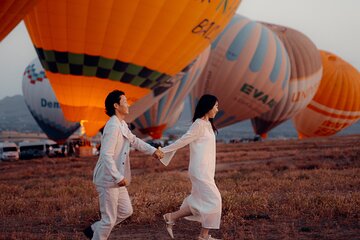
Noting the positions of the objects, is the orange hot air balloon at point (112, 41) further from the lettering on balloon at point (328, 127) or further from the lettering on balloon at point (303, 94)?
the lettering on balloon at point (328, 127)

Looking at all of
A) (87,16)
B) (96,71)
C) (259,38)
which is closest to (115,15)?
(87,16)

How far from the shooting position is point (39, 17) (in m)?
16.5

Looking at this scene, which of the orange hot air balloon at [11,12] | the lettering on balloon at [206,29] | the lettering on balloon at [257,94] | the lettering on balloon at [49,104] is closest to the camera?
the orange hot air balloon at [11,12]

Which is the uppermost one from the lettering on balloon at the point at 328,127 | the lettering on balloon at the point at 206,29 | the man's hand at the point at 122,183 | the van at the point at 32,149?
the lettering on balloon at the point at 206,29

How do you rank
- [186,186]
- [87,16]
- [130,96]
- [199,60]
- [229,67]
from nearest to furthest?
[186,186]
[87,16]
[130,96]
[199,60]
[229,67]

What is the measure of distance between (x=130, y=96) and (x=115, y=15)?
3.84 m

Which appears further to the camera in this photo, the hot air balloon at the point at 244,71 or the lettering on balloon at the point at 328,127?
the lettering on balloon at the point at 328,127

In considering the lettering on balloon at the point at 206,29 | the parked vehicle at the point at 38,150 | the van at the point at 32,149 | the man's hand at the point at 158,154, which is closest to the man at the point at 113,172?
the man's hand at the point at 158,154

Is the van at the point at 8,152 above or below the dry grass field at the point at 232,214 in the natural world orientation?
below

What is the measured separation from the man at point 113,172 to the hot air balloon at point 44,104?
101 feet

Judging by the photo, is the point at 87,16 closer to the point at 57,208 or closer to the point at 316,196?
the point at 57,208

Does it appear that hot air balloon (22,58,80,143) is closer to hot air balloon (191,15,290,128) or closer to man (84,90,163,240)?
hot air balloon (191,15,290,128)

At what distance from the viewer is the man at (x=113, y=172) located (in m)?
4.73

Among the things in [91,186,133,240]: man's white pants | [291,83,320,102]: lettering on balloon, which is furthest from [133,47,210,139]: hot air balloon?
[91,186,133,240]: man's white pants
